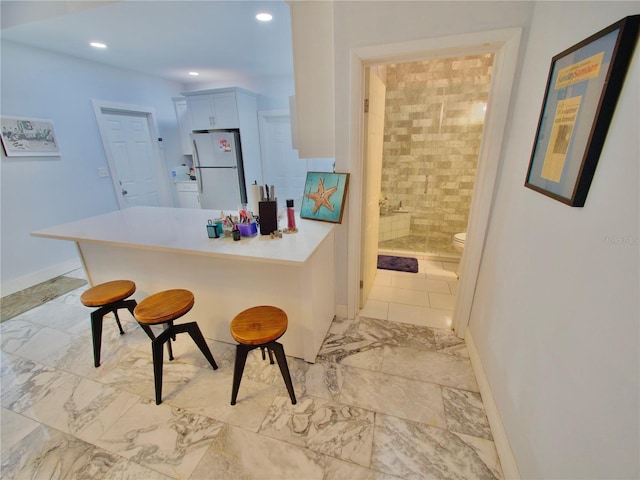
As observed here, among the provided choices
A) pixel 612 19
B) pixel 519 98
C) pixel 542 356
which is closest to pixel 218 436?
pixel 542 356

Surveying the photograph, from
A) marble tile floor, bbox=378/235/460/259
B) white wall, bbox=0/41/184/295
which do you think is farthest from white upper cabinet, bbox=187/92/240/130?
marble tile floor, bbox=378/235/460/259

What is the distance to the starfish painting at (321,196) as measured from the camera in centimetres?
202

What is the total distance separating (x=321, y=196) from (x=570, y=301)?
5.04 feet

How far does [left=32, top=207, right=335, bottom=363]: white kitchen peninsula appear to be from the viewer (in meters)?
1.60

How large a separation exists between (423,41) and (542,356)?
1.72m

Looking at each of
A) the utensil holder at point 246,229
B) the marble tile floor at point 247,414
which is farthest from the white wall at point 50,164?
the utensil holder at point 246,229

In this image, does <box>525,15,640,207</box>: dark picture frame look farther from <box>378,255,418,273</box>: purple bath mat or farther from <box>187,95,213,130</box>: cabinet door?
<box>187,95,213,130</box>: cabinet door

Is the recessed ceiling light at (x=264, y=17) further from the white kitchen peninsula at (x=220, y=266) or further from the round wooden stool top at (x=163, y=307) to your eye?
the round wooden stool top at (x=163, y=307)

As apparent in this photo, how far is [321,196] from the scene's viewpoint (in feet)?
6.77

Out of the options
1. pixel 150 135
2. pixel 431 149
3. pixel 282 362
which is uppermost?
pixel 150 135

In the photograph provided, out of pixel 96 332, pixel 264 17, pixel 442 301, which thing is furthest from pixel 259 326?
pixel 264 17

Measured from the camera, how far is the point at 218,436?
4.56ft

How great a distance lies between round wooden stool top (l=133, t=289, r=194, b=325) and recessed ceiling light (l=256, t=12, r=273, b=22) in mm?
2384

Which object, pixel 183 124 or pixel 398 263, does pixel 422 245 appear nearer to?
pixel 398 263
